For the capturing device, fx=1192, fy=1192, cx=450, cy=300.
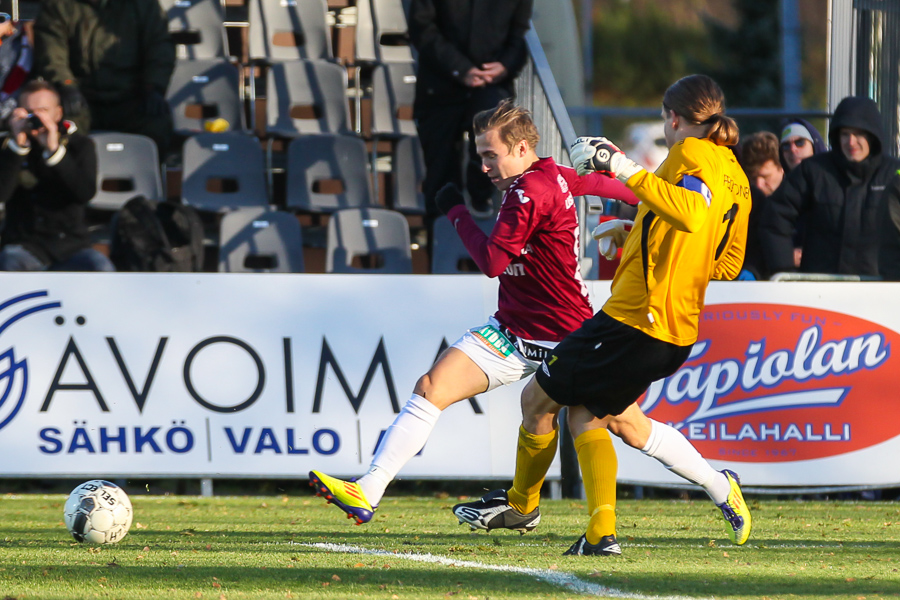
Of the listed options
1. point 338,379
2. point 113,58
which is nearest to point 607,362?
point 338,379

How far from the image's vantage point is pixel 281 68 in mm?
11305

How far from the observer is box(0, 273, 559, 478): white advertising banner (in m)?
7.57

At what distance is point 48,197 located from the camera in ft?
29.7

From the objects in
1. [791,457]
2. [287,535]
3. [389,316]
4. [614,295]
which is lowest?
[791,457]

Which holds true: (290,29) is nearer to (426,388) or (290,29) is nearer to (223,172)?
(223,172)

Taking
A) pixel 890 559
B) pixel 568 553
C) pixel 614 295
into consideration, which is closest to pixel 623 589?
pixel 568 553

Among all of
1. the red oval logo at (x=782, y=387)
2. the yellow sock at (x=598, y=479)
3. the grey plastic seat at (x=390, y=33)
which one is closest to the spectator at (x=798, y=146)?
the red oval logo at (x=782, y=387)

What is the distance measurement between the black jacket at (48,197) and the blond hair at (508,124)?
4.69 meters

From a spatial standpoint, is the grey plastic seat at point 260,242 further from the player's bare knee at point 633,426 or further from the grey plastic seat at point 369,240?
the player's bare knee at point 633,426

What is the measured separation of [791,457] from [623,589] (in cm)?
384

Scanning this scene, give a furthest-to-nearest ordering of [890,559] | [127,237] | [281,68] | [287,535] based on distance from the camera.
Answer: [281,68] < [127,237] < [287,535] < [890,559]

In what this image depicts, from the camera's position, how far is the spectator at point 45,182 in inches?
353

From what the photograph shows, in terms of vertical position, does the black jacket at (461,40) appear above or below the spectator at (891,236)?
above

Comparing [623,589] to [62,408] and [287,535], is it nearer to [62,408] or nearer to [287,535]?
[287,535]
